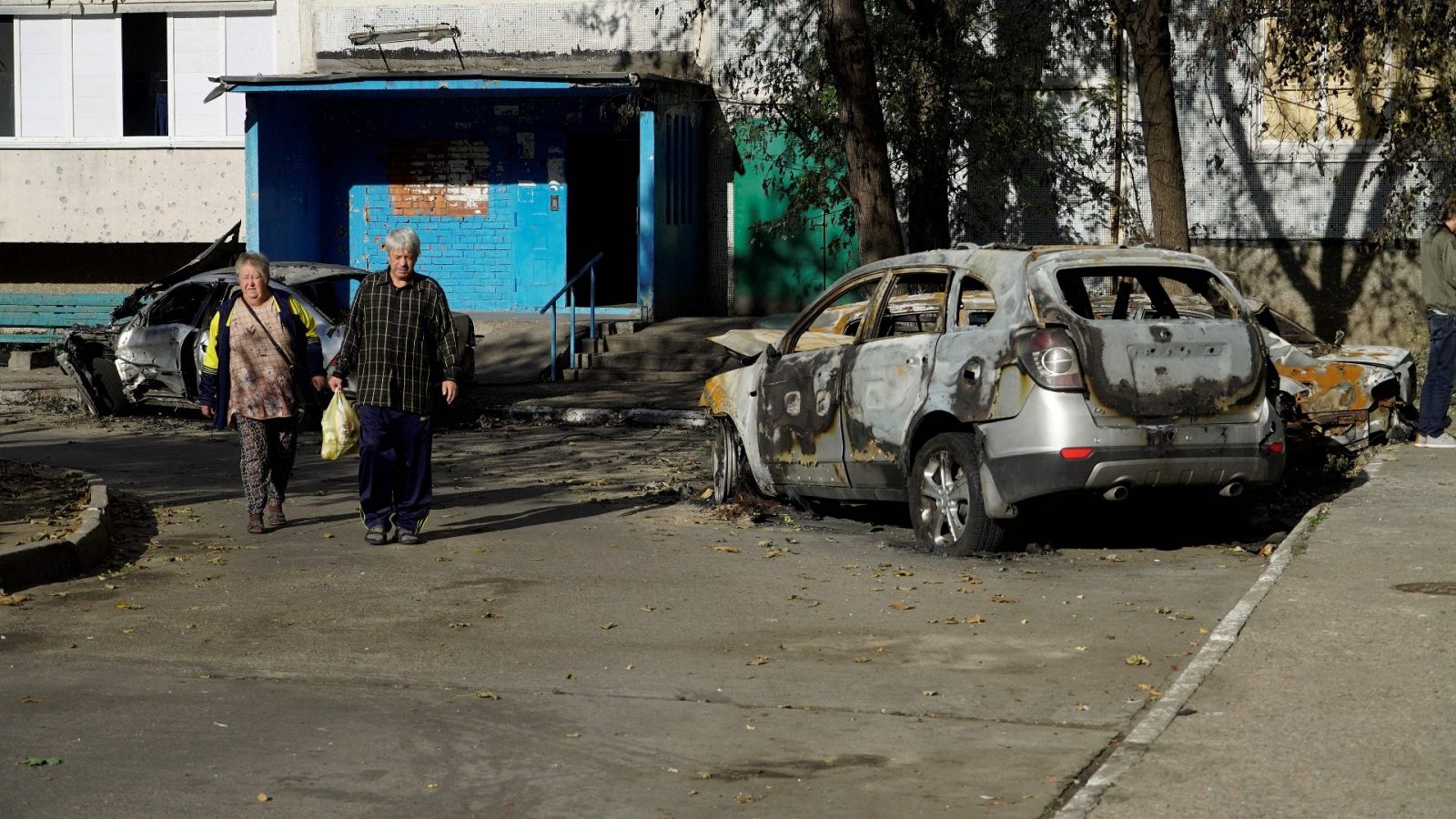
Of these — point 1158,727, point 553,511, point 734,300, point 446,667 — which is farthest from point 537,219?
point 1158,727

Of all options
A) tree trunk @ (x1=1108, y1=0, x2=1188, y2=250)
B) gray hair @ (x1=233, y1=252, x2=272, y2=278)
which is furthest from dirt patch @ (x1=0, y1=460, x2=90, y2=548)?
tree trunk @ (x1=1108, y1=0, x2=1188, y2=250)

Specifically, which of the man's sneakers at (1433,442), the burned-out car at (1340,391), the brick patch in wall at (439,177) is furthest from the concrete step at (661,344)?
the man's sneakers at (1433,442)

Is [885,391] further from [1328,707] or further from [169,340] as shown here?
[169,340]

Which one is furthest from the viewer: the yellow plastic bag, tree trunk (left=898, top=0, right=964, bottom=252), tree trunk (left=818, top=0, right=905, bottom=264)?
tree trunk (left=898, top=0, right=964, bottom=252)

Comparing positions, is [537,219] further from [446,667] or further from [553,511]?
[446,667]

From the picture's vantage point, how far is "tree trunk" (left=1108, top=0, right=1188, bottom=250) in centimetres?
1689

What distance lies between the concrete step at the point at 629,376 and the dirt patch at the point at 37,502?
26.3ft

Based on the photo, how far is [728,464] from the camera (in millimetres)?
11367

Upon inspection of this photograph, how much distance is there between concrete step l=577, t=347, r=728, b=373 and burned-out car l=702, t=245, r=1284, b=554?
10.2 m

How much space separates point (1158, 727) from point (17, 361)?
66.3 feet

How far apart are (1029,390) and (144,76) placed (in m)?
20.2

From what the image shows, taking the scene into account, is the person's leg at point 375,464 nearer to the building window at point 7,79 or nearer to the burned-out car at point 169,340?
the burned-out car at point 169,340

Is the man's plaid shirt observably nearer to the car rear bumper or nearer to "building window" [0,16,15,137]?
the car rear bumper

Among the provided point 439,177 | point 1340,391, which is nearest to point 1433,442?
point 1340,391
